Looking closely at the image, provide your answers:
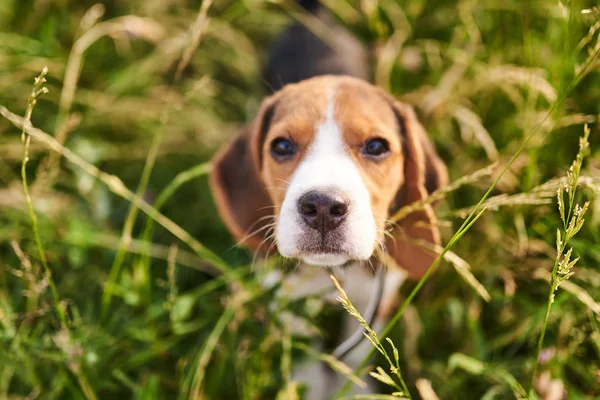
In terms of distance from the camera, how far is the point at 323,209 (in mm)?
1860

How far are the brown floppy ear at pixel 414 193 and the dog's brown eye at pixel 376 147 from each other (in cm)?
20

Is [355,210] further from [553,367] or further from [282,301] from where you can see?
[553,367]

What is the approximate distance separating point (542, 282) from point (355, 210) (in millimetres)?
1321

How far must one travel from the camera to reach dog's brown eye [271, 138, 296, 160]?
2.20 meters

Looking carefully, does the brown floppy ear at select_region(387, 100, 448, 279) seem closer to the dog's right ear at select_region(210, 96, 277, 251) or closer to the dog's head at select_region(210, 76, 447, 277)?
the dog's head at select_region(210, 76, 447, 277)

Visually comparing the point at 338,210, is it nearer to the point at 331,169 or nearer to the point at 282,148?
the point at 331,169

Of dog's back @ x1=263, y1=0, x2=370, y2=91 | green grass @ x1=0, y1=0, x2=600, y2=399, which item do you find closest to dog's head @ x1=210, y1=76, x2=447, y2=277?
green grass @ x1=0, y1=0, x2=600, y2=399

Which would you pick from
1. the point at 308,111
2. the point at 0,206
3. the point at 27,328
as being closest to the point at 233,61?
the point at 0,206

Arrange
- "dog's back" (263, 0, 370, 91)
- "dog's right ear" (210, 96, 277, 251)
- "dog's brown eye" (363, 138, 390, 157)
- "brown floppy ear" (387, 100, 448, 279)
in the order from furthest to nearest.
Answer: "dog's back" (263, 0, 370, 91), "dog's right ear" (210, 96, 277, 251), "brown floppy ear" (387, 100, 448, 279), "dog's brown eye" (363, 138, 390, 157)

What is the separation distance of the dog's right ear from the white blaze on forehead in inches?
17.0

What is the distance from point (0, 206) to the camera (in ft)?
10.1

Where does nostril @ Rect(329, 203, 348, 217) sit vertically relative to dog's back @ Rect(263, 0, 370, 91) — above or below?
below

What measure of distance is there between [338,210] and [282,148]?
48cm

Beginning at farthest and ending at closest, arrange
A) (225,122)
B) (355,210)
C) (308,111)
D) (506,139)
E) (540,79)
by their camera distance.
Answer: (225,122), (506,139), (540,79), (308,111), (355,210)
